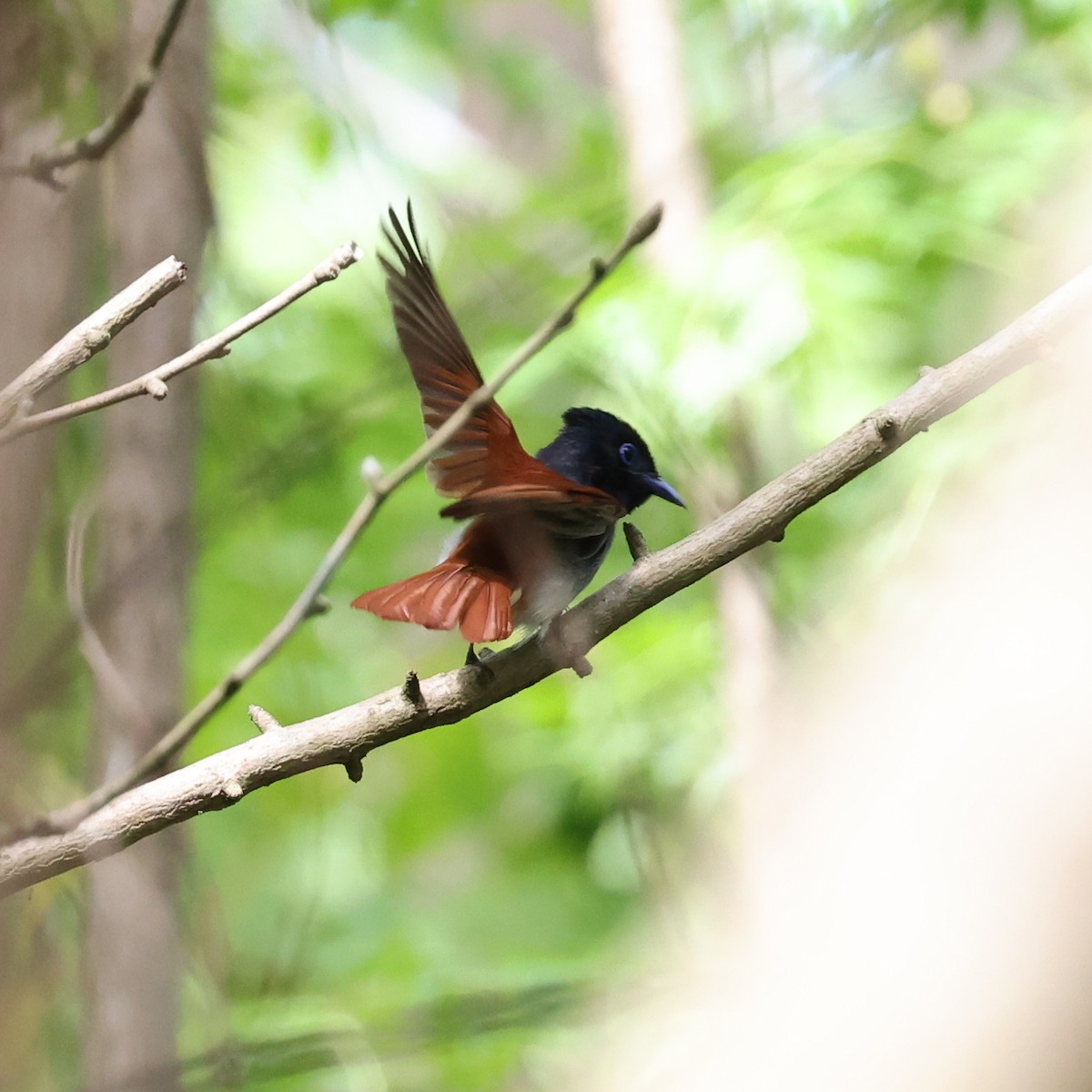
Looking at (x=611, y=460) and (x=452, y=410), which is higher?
(x=611, y=460)

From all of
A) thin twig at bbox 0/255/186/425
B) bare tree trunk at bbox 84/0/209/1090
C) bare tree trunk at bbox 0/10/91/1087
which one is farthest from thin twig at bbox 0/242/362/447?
bare tree trunk at bbox 84/0/209/1090

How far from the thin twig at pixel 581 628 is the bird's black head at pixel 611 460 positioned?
0.84 meters

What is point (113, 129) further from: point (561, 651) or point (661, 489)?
point (661, 489)

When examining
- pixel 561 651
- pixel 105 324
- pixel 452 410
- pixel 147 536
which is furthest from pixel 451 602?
pixel 147 536

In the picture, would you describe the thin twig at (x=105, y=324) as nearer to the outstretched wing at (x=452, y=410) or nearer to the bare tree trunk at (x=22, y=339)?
the bare tree trunk at (x=22, y=339)

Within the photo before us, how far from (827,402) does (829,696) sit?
1.06 metres

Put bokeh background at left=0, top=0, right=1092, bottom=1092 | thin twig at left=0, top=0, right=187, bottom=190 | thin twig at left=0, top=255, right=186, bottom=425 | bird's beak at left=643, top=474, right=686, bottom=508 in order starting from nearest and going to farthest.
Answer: thin twig at left=0, top=255, right=186, bottom=425 → thin twig at left=0, top=0, right=187, bottom=190 → bokeh background at left=0, top=0, right=1092, bottom=1092 → bird's beak at left=643, top=474, right=686, bottom=508

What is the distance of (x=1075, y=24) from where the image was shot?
3236 millimetres

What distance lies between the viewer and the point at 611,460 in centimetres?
268

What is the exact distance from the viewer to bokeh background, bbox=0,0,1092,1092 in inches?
91.0

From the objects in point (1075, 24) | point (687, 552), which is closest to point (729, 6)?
point (1075, 24)

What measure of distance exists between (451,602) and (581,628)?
0.20 m

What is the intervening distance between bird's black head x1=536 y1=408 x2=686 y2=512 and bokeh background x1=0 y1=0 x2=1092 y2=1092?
0.17 meters

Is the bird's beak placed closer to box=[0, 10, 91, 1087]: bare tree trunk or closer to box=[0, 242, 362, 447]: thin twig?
box=[0, 10, 91, 1087]: bare tree trunk
